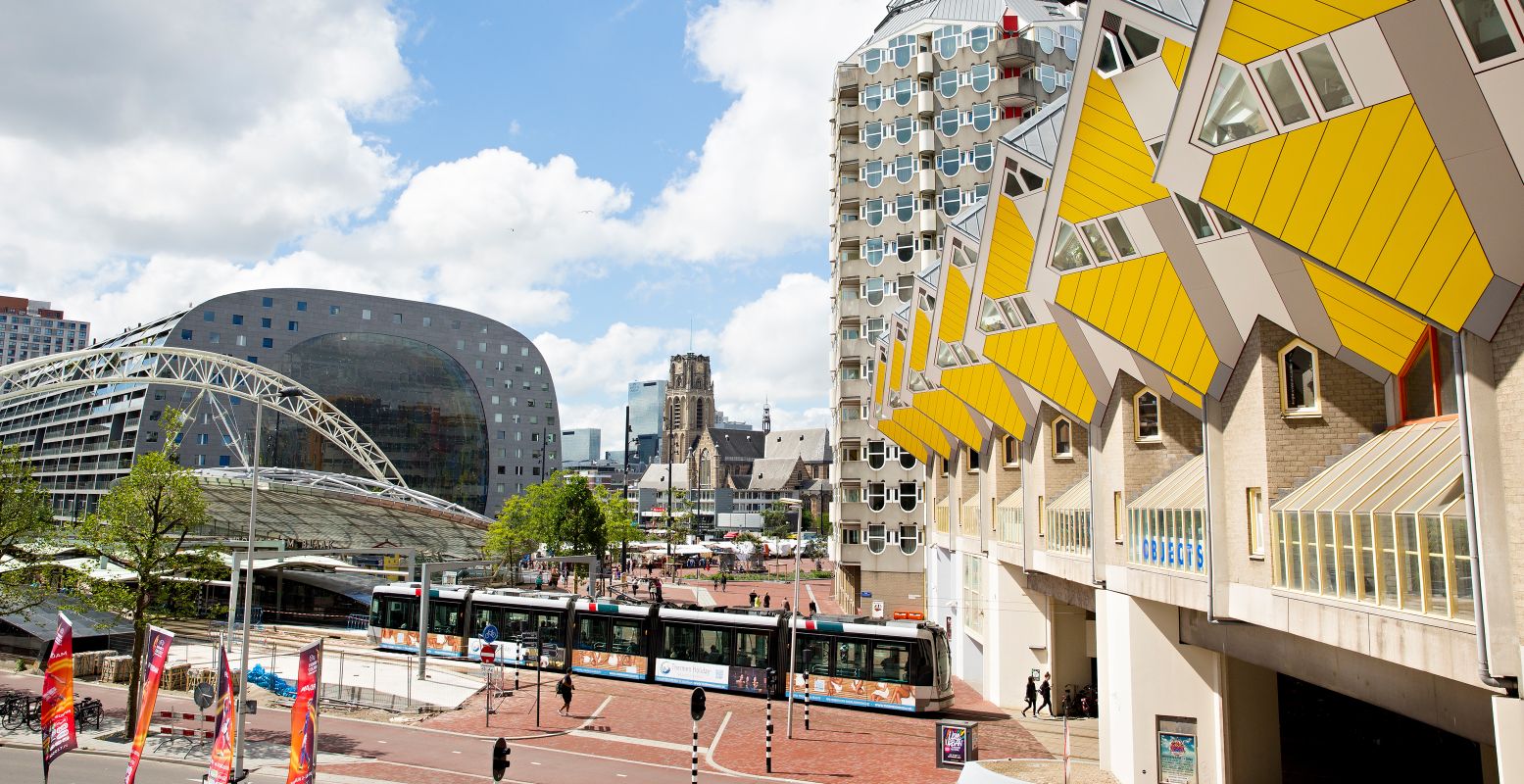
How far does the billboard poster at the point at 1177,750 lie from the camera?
21875 millimetres

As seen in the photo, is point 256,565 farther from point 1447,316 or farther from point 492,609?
point 1447,316

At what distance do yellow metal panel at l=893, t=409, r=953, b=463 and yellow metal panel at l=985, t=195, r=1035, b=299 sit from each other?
68.2 ft

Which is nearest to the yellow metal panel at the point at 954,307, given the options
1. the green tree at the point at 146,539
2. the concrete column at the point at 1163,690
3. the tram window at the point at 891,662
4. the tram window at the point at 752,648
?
the tram window at the point at 891,662

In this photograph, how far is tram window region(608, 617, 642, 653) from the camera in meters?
37.4

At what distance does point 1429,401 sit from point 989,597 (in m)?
23.3

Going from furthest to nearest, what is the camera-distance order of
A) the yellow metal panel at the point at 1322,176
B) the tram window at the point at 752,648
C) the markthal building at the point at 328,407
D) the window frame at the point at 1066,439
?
the markthal building at the point at 328,407 < the tram window at the point at 752,648 < the window frame at the point at 1066,439 < the yellow metal panel at the point at 1322,176

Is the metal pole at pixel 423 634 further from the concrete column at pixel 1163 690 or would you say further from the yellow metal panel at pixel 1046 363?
the concrete column at pixel 1163 690

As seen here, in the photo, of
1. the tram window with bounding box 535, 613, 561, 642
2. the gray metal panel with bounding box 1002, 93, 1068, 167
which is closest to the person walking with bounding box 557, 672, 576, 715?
the tram window with bounding box 535, 613, 561, 642

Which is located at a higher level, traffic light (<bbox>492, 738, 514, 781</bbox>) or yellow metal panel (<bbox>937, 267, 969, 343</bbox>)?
yellow metal panel (<bbox>937, 267, 969, 343</bbox>)

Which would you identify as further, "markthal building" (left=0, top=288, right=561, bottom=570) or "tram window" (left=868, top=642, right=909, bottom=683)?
"markthal building" (left=0, top=288, right=561, bottom=570)

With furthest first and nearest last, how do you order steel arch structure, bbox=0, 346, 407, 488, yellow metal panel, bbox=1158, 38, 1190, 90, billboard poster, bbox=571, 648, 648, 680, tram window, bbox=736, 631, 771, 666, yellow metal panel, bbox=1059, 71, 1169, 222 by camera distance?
steel arch structure, bbox=0, 346, 407, 488 < billboard poster, bbox=571, 648, 648, 680 < tram window, bbox=736, 631, 771, 666 < yellow metal panel, bbox=1059, 71, 1169, 222 < yellow metal panel, bbox=1158, 38, 1190, 90

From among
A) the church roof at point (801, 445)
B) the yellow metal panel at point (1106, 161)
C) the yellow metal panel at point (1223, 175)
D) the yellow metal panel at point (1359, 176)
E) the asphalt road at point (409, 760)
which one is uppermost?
the church roof at point (801, 445)

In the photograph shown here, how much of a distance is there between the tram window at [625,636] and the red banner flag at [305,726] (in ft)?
60.3

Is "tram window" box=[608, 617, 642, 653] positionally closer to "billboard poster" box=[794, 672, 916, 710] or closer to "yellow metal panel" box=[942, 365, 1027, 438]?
"billboard poster" box=[794, 672, 916, 710]
